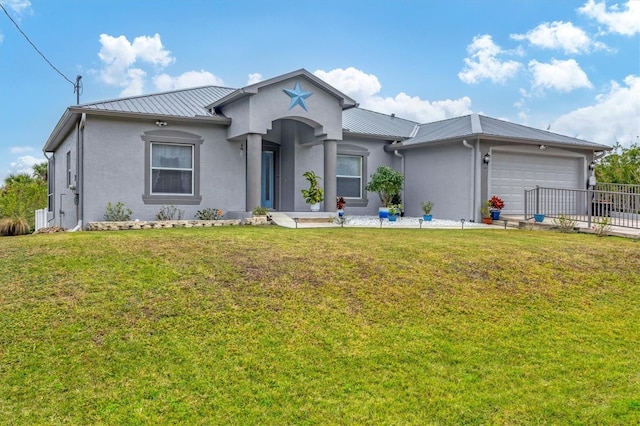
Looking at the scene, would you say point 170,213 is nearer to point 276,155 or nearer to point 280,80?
point 276,155

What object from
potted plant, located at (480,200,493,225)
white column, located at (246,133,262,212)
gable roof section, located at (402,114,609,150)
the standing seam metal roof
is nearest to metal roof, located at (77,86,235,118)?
the standing seam metal roof

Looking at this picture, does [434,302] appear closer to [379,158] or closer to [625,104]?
[379,158]

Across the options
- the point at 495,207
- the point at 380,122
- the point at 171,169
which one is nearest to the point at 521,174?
the point at 495,207

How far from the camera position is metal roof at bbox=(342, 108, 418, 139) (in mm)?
17375

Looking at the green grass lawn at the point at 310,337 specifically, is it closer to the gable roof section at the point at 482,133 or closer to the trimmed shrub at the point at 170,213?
the trimmed shrub at the point at 170,213

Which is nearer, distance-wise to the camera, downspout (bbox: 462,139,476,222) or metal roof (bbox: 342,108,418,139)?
downspout (bbox: 462,139,476,222)

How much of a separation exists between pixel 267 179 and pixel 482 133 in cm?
700

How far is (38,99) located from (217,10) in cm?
762

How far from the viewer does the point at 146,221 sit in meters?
13.3

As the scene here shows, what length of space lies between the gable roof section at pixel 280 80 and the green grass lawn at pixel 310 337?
6.73 meters

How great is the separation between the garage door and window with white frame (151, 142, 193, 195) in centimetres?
933

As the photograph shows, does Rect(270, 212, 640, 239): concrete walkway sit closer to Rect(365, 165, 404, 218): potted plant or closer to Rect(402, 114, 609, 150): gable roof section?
Rect(365, 165, 404, 218): potted plant

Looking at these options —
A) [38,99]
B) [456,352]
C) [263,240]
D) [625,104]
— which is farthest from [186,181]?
[625,104]

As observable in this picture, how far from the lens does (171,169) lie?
1416 cm
